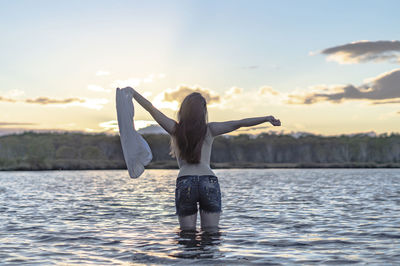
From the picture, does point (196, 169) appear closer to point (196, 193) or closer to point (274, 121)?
point (196, 193)

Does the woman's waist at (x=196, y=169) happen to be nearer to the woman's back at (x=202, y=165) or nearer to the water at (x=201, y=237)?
the woman's back at (x=202, y=165)

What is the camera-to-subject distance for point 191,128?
720cm

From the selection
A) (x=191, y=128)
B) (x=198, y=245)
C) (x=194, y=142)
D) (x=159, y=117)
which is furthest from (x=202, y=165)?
(x=198, y=245)

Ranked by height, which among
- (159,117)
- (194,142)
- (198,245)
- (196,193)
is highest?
(159,117)

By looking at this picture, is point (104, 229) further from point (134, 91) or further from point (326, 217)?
point (326, 217)

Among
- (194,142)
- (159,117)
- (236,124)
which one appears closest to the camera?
(194,142)

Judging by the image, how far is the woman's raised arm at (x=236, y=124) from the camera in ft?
24.1

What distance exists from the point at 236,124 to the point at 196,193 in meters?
1.27

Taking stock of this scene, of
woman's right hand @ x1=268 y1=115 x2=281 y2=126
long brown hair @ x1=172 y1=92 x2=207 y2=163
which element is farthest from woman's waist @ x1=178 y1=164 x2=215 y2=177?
woman's right hand @ x1=268 y1=115 x2=281 y2=126

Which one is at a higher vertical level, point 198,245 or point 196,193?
point 196,193

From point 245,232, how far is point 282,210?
5.78 m

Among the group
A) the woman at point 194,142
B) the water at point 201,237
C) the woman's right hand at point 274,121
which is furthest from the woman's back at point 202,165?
the water at point 201,237

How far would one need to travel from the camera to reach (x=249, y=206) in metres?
18.0

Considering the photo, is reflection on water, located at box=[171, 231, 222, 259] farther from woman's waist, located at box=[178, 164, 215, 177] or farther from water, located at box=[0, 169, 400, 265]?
woman's waist, located at box=[178, 164, 215, 177]
